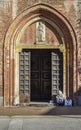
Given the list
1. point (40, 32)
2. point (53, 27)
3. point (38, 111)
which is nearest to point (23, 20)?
point (40, 32)

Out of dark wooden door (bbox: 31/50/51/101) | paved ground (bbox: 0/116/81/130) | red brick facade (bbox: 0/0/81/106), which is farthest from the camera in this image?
dark wooden door (bbox: 31/50/51/101)

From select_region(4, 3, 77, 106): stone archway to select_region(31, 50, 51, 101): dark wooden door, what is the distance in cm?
91

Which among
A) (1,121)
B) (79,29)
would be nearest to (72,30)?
(79,29)

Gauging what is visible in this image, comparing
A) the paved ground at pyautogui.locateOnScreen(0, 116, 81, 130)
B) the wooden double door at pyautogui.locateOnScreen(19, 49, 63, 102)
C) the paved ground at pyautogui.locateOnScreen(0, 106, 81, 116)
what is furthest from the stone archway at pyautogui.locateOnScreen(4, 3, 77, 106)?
the paved ground at pyautogui.locateOnScreen(0, 116, 81, 130)

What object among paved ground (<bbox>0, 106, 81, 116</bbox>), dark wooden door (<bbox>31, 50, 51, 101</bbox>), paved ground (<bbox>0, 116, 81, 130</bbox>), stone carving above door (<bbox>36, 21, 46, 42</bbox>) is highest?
stone carving above door (<bbox>36, 21, 46, 42</bbox>)

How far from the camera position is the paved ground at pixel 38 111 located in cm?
1680

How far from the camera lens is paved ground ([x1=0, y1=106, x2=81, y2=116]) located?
16.8m

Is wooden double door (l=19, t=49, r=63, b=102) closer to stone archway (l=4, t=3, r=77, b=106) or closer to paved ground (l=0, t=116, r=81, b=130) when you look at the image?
stone archway (l=4, t=3, r=77, b=106)

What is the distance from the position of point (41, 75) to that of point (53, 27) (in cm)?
195

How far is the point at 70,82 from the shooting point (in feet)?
57.8

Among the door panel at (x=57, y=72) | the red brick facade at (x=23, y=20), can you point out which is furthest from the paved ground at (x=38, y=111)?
the door panel at (x=57, y=72)

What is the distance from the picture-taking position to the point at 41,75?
1841cm

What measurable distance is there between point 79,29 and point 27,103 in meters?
3.34

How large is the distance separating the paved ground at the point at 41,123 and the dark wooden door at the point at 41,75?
224 centimetres
